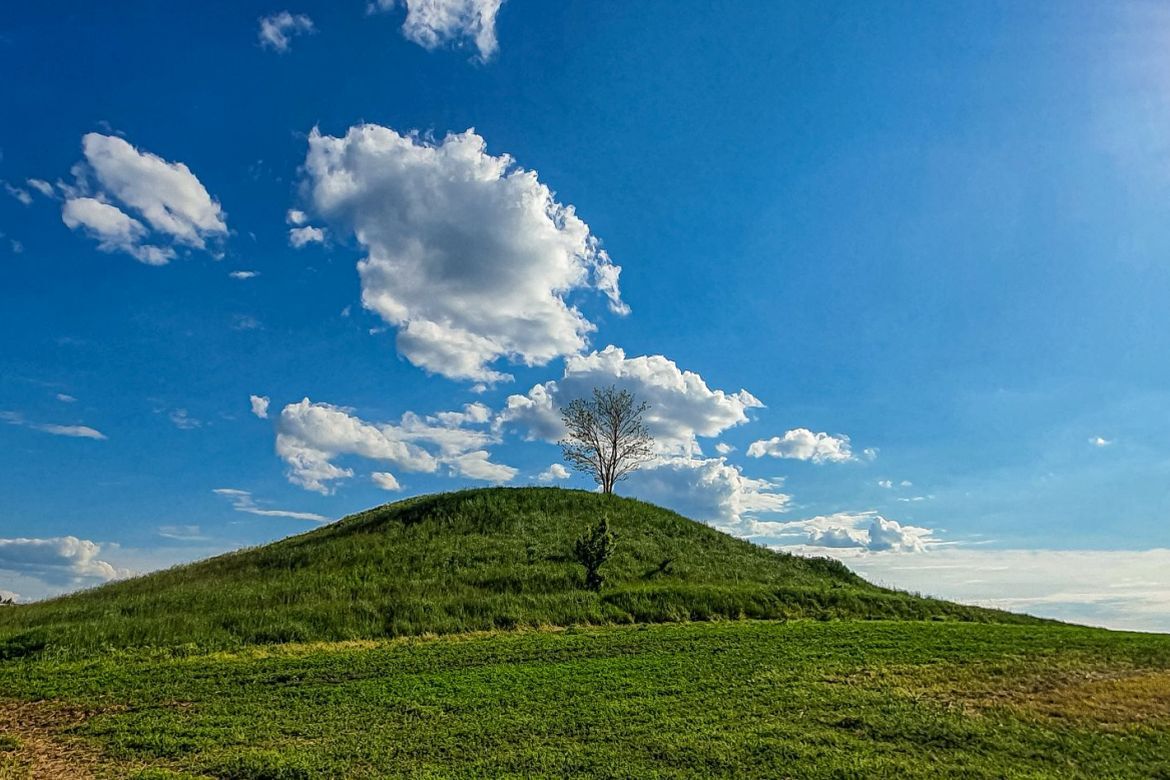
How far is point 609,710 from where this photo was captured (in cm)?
1563

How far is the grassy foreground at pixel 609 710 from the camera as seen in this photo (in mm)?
12531

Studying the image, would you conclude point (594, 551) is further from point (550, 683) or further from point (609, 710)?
point (609, 710)

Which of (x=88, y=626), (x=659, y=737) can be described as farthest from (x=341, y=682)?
(x=88, y=626)

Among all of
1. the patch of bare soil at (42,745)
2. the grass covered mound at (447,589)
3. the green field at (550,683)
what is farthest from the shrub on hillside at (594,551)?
the patch of bare soil at (42,745)

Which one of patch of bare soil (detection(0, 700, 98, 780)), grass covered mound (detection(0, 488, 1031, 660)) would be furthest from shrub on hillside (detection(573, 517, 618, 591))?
patch of bare soil (detection(0, 700, 98, 780))

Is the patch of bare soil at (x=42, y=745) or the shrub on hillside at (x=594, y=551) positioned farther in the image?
the shrub on hillside at (x=594, y=551)

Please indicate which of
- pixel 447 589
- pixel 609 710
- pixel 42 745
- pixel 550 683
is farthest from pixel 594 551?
pixel 42 745

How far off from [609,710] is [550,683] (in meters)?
2.98

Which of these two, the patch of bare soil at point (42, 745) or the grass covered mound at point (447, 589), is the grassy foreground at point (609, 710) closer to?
the patch of bare soil at point (42, 745)

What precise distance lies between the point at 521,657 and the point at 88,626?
57.7 feet

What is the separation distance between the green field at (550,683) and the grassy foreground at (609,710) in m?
0.08

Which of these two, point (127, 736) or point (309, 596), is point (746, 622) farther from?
point (127, 736)

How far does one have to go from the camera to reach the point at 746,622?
29.6 meters

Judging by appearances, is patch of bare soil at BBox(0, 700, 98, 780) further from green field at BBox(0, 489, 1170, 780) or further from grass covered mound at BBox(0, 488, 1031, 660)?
grass covered mound at BBox(0, 488, 1031, 660)
